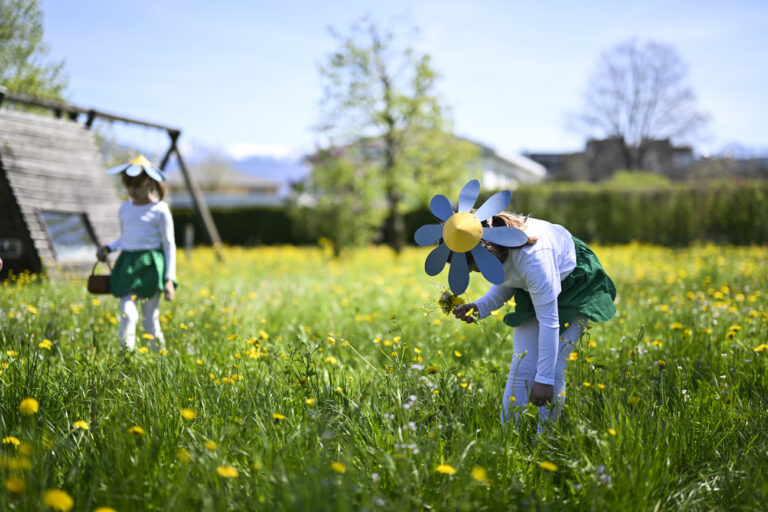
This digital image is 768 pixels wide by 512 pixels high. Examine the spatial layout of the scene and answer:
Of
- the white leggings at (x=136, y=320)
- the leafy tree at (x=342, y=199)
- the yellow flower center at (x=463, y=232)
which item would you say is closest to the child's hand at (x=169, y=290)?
the white leggings at (x=136, y=320)

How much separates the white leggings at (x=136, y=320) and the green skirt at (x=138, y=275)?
7 cm

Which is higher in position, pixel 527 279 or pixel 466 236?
pixel 466 236

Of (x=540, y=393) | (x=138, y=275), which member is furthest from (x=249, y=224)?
(x=540, y=393)

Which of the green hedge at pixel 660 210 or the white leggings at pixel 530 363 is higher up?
the green hedge at pixel 660 210

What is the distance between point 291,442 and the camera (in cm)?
199

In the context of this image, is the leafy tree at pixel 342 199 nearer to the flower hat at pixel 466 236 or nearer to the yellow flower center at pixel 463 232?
the flower hat at pixel 466 236

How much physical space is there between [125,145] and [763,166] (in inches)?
740

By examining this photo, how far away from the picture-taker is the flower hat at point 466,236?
227cm

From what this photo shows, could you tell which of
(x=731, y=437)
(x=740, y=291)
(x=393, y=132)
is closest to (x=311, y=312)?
(x=731, y=437)

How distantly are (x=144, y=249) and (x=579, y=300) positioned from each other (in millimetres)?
3014

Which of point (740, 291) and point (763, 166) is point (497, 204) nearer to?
point (740, 291)

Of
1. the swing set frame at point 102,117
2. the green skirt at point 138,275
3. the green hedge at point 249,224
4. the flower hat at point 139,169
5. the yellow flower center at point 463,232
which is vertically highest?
the swing set frame at point 102,117

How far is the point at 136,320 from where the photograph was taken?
12.7 ft

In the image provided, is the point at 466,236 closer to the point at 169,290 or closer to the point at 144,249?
the point at 169,290
